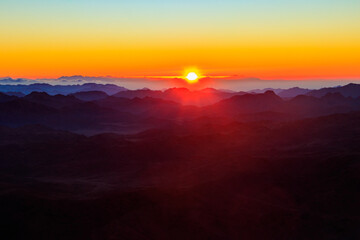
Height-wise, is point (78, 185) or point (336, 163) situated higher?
point (336, 163)

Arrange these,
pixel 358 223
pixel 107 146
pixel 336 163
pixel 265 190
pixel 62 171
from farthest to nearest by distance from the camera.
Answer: pixel 107 146 → pixel 62 171 → pixel 336 163 → pixel 265 190 → pixel 358 223

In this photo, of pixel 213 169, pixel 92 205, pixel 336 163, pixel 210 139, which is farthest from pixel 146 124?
pixel 92 205

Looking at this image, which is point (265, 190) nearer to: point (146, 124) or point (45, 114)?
Answer: point (146, 124)

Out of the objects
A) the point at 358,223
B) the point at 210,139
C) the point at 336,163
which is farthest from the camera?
the point at 210,139

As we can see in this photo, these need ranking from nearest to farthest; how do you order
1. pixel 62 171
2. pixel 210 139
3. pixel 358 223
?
pixel 358 223 → pixel 62 171 → pixel 210 139

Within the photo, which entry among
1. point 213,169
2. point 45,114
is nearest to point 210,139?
point 213,169

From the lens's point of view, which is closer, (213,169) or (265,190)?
(265,190)

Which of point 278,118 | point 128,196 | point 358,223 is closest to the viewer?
point 358,223

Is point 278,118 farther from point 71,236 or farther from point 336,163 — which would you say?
point 71,236

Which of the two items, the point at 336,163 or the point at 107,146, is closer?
the point at 336,163
